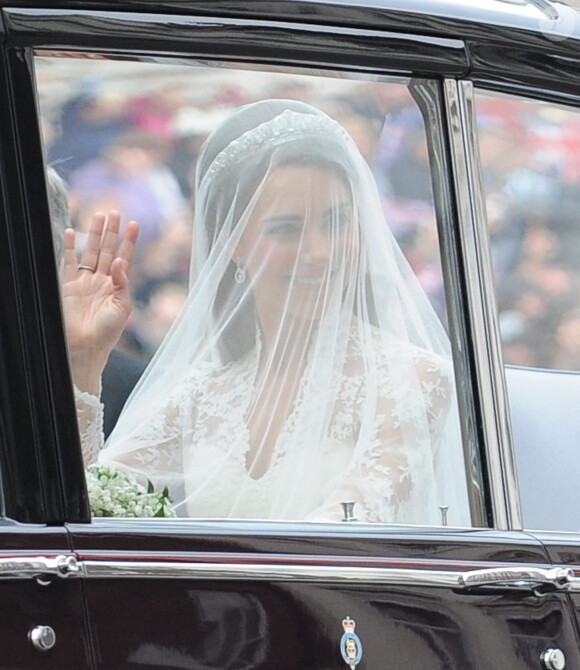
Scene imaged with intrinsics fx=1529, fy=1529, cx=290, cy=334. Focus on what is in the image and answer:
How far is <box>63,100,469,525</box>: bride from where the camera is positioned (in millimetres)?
2496

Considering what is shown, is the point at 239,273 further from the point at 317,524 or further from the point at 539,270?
the point at 539,270

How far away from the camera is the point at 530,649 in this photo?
7.87 feet

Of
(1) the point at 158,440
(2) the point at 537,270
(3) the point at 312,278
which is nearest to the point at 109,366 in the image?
(1) the point at 158,440

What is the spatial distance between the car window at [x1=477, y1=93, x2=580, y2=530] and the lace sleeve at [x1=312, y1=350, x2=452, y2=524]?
144 millimetres

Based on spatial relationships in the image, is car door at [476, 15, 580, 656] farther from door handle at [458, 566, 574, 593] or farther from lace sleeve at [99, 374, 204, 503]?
lace sleeve at [99, 374, 204, 503]

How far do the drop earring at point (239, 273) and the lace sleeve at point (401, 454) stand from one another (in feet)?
1.00

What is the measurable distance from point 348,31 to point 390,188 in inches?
11.4

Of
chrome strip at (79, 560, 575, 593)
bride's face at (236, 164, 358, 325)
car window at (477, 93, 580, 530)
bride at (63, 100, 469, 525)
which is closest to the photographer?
chrome strip at (79, 560, 575, 593)

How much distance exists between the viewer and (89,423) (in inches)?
93.1

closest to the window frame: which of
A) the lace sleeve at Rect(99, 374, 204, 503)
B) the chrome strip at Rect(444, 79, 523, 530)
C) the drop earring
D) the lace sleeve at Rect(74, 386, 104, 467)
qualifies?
the chrome strip at Rect(444, 79, 523, 530)

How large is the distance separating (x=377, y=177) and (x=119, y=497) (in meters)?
0.74

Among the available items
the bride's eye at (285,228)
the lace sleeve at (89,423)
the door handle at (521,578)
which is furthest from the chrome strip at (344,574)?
the bride's eye at (285,228)

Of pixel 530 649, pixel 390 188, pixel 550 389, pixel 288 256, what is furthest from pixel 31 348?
pixel 550 389

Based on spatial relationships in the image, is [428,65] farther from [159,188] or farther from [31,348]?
[31,348]
